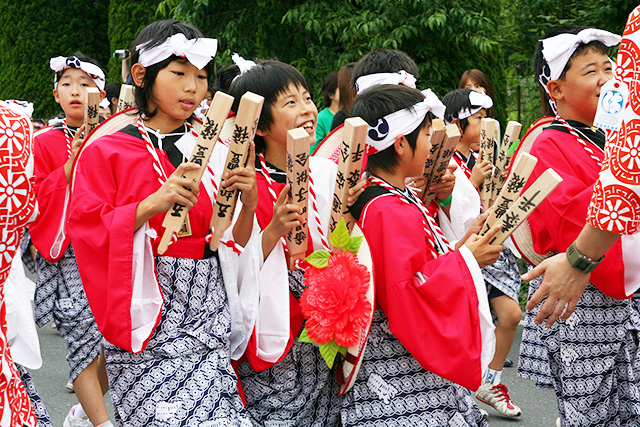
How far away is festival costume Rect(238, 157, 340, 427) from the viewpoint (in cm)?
308

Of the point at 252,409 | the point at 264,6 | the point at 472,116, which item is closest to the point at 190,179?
the point at 252,409

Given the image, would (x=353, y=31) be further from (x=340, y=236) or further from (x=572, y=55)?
(x=340, y=236)

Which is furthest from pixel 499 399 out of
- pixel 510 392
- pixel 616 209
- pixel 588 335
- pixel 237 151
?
pixel 237 151

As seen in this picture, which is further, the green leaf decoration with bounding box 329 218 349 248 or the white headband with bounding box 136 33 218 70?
the white headband with bounding box 136 33 218 70

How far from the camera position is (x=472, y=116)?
212 inches

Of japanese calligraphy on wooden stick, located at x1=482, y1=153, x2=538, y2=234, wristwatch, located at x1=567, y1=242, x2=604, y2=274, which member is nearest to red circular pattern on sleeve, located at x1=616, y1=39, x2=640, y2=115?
japanese calligraphy on wooden stick, located at x1=482, y1=153, x2=538, y2=234

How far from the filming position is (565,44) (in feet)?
11.1

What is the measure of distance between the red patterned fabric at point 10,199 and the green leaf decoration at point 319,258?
1240 mm

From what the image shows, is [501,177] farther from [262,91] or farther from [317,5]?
[317,5]

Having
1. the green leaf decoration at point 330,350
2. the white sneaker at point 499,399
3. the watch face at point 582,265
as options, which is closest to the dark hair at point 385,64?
the green leaf decoration at point 330,350

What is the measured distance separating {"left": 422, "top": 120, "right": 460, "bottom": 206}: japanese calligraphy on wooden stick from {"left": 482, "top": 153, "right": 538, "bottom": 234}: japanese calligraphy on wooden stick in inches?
24.0

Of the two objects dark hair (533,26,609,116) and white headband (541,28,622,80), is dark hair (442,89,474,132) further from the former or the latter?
white headband (541,28,622,80)

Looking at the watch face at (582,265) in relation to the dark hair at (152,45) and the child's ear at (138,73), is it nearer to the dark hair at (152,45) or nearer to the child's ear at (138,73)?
the dark hair at (152,45)

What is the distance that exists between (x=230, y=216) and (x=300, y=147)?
15.8 inches
